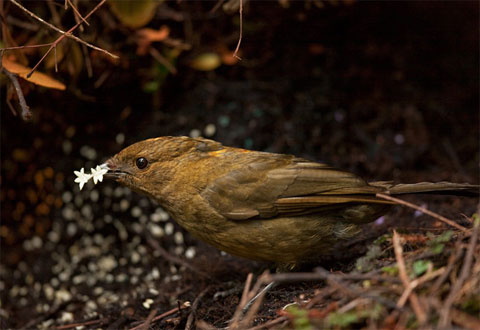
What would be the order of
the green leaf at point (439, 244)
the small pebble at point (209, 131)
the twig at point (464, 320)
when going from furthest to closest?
the small pebble at point (209, 131) → the green leaf at point (439, 244) → the twig at point (464, 320)

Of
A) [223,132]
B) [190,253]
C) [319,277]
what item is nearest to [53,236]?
[190,253]

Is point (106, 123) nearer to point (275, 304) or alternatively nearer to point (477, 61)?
point (275, 304)

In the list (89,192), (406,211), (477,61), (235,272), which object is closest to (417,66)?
(477,61)

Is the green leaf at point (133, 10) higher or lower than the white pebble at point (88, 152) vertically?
higher

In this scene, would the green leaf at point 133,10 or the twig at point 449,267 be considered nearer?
the twig at point 449,267

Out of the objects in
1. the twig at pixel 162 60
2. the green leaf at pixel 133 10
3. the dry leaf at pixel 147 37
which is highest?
the green leaf at pixel 133 10

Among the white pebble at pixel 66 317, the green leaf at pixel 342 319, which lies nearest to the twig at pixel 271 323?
the green leaf at pixel 342 319

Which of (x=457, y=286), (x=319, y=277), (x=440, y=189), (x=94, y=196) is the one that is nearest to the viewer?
(x=457, y=286)

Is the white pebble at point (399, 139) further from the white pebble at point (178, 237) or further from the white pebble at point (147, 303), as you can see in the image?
the white pebble at point (147, 303)

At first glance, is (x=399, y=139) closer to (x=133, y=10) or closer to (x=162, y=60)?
(x=162, y=60)
